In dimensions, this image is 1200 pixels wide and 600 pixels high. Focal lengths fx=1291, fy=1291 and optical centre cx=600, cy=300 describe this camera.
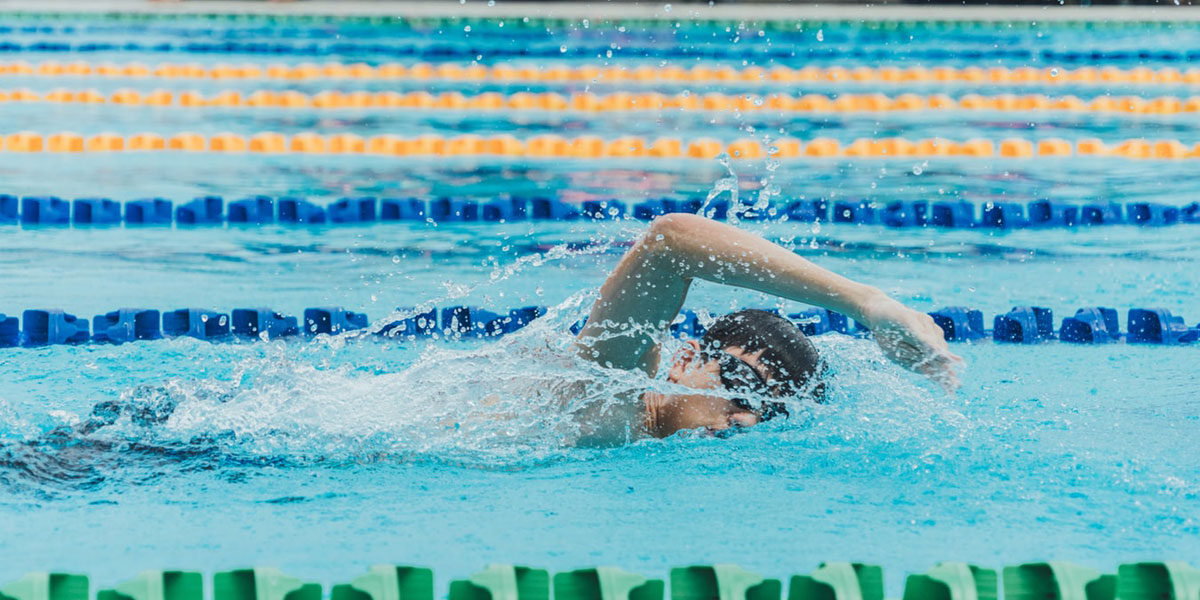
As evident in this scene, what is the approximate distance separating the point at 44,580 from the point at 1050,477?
1955 millimetres

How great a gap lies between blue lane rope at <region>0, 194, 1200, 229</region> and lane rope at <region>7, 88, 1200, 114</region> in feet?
7.21

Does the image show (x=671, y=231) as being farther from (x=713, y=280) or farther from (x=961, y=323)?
(x=961, y=323)

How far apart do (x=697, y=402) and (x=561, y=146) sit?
4.23 meters

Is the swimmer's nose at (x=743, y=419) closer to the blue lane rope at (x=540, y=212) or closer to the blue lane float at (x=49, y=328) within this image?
the blue lane float at (x=49, y=328)

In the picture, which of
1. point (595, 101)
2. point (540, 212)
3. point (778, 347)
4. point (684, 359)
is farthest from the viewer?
point (595, 101)

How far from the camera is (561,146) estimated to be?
6.61 metres

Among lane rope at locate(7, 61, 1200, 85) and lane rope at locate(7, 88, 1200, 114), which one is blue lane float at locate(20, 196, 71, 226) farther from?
lane rope at locate(7, 61, 1200, 85)

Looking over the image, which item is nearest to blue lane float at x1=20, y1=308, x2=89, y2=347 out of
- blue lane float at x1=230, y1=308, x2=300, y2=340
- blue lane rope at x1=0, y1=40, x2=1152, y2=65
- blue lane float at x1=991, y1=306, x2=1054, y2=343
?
blue lane float at x1=230, y1=308, x2=300, y2=340

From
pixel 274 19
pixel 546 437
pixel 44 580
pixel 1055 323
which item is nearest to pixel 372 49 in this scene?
pixel 274 19

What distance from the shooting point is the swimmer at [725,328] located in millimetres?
2070

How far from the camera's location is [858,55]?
9.27m

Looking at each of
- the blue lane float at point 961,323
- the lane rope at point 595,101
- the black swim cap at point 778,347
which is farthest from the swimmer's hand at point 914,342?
the lane rope at point 595,101

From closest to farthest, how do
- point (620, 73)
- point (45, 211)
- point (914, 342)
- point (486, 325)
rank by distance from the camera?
1. point (914, 342)
2. point (486, 325)
3. point (45, 211)
4. point (620, 73)

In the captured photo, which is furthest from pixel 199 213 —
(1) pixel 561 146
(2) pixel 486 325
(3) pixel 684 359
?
(3) pixel 684 359
